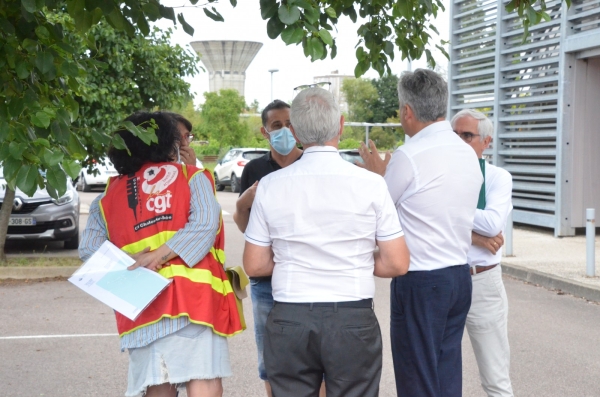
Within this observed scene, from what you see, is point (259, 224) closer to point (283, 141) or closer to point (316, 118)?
point (316, 118)

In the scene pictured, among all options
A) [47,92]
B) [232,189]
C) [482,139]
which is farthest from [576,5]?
[232,189]

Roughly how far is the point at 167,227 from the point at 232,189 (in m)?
29.4

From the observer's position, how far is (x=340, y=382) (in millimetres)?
3158

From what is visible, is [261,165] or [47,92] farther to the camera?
[261,165]

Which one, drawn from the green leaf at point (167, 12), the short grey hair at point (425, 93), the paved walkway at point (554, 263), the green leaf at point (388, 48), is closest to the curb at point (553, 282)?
the paved walkway at point (554, 263)

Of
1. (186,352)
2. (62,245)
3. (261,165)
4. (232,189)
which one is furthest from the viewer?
(232,189)

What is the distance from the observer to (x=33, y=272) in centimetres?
1105

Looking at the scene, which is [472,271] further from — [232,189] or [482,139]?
[232,189]

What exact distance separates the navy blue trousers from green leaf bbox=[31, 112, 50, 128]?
1662 mm

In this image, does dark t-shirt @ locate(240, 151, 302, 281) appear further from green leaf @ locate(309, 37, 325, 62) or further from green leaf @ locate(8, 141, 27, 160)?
green leaf @ locate(8, 141, 27, 160)

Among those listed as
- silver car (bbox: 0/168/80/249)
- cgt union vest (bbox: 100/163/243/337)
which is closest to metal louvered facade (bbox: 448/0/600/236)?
silver car (bbox: 0/168/80/249)

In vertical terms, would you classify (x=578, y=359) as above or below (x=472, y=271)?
below

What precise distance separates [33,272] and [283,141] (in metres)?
7.64

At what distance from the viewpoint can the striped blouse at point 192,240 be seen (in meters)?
3.46
